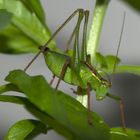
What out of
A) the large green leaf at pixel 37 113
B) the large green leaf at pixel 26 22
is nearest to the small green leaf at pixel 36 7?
the large green leaf at pixel 26 22

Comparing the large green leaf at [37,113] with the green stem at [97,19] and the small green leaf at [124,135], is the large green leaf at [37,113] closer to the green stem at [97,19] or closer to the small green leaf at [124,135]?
the small green leaf at [124,135]

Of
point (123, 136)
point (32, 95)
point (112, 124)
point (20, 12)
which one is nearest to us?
point (32, 95)

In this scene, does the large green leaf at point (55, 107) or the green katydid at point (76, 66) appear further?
the green katydid at point (76, 66)

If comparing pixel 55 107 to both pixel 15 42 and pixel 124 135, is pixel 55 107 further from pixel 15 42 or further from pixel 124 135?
pixel 15 42

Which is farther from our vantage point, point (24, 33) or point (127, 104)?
point (127, 104)

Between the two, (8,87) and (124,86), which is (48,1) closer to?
(124,86)

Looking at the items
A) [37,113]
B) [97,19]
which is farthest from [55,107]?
[97,19]

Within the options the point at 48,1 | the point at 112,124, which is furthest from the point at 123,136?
the point at 48,1
